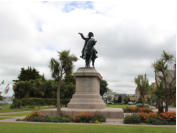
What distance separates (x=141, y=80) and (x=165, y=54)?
15027mm

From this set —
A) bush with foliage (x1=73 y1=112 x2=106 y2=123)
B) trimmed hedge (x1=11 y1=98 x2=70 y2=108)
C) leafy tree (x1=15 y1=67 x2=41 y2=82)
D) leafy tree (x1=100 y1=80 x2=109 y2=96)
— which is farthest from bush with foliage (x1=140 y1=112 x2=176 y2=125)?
leafy tree (x1=100 y1=80 x2=109 y2=96)

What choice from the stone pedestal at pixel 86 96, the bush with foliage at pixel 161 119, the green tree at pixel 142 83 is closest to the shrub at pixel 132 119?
the bush with foliage at pixel 161 119

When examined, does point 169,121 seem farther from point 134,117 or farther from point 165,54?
point 165,54

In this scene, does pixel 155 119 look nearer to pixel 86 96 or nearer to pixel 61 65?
pixel 86 96

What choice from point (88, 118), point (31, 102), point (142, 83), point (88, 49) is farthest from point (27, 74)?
point (88, 118)

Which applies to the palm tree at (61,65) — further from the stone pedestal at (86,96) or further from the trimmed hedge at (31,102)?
the trimmed hedge at (31,102)

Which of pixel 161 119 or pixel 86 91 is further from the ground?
pixel 86 91

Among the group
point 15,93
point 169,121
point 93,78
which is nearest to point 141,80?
point 93,78

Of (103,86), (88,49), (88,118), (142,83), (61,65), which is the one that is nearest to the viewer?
(88,118)

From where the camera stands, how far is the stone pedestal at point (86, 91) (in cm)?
1661

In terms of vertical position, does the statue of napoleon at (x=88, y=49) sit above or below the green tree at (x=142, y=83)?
above

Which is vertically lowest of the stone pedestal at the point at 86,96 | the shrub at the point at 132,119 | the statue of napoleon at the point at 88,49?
the shrub at the point at 132,119

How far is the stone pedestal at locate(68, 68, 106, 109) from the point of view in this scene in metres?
16.6

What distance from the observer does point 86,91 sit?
17422 millimetres
